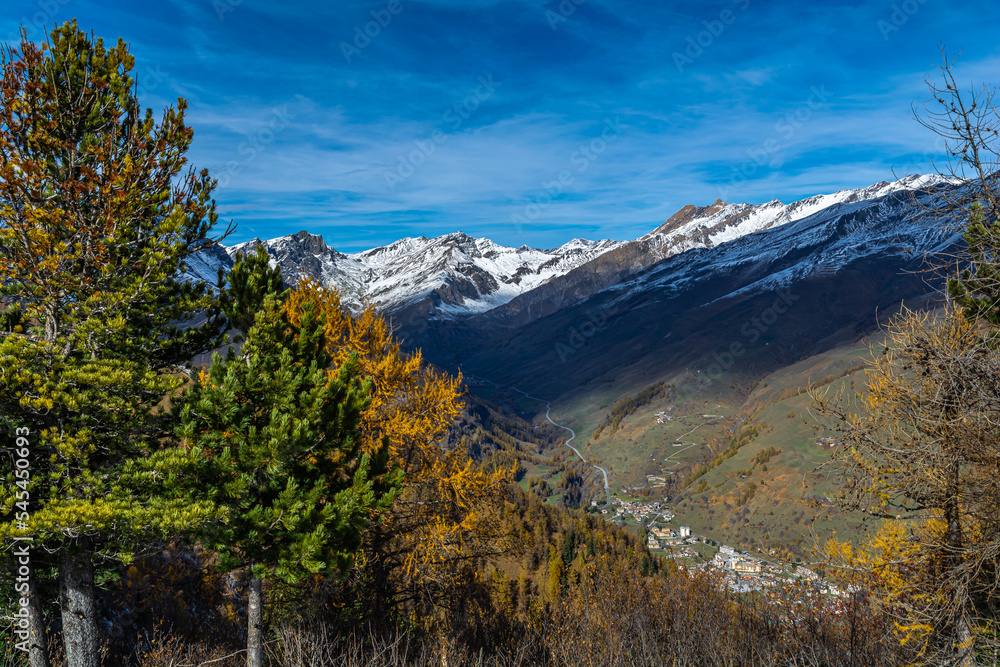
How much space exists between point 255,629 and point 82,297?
9665 mm

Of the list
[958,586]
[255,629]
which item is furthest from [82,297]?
[958,586]

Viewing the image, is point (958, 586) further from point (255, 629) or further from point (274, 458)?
point (255, 629)

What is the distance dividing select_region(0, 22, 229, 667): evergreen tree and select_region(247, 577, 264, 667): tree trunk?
336 centimetres

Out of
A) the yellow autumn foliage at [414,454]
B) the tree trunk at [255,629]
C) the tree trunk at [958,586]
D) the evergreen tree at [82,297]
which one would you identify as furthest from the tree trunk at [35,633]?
the tree trunk at [958,586]

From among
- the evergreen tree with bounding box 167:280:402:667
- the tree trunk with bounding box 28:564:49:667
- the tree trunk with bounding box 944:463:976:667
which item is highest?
the evergreen tree with bounding box 167:280:402:667

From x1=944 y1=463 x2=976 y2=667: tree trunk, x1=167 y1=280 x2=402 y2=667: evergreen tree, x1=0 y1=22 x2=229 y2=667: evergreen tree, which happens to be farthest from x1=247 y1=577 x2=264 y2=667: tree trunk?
x1=944 y1=463 x2=976 y2=667: tree trunk

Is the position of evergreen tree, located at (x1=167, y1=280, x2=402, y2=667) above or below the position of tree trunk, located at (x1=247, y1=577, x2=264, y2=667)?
above

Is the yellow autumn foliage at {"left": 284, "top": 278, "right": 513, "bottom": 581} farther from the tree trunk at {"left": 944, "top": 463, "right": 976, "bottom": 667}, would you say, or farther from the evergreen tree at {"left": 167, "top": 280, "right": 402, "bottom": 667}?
the tree trunk at {"left": 944, "top": 463, "right": 976, "bottom": 667}

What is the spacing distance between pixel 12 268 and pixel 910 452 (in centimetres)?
2112

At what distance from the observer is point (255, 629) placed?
14.0 m

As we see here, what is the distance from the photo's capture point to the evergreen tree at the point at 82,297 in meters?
11.7

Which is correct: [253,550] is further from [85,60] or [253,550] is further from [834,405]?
[834,405]

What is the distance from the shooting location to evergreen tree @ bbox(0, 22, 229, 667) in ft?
38.2

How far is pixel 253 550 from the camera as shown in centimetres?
1362
